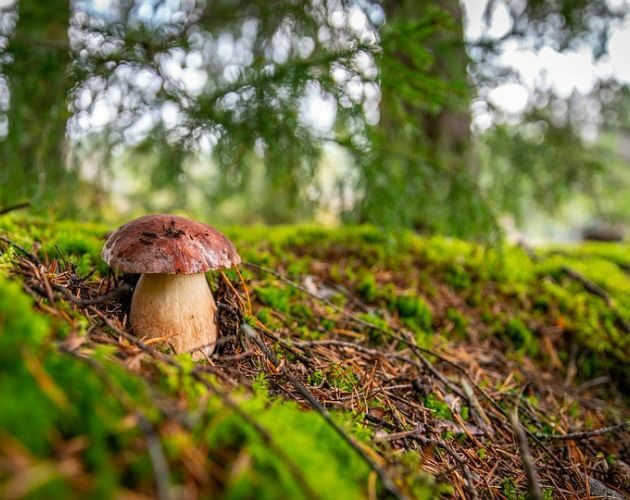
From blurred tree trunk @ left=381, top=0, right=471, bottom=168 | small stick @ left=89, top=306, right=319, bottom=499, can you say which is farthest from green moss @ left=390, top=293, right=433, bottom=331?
blurred tree trunk @ left=381, top=0, right=471, bottom=168

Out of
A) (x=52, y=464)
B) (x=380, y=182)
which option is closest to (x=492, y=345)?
(x=380, y=182)

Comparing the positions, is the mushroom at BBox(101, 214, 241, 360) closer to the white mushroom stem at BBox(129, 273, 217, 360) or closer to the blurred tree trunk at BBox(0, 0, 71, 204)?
the white mushroom stem at BBox(129, 273, 217, 360)

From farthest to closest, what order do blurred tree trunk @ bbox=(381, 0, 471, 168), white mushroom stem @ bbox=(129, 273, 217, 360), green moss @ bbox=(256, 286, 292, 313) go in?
blurred tree trunk @ bbox=(381, 0, 471, 168)
green moss @ bbox=(256, 286, 292, 313)
white mushroom stem @ bbox=(129, 273, 217, 360)

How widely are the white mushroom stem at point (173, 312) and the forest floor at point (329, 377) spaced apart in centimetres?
8

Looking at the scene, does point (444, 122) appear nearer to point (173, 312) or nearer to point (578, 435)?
point (578, 435)

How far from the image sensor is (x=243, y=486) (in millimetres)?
680

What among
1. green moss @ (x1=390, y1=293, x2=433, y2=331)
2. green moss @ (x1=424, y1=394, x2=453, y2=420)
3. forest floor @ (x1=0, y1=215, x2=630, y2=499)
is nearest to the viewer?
forest floor @ (x1=0, y1=215, x2=630, y2=499)

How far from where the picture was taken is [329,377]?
5.32ft

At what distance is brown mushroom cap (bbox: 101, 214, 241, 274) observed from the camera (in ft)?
4.50

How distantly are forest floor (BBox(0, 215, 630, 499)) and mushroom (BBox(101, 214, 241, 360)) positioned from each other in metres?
0.09

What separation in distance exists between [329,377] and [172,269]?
0.77m

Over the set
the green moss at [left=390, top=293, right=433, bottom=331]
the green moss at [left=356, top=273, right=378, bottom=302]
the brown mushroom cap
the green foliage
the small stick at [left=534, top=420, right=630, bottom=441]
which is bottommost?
the small stick at [left=534, top=420, right=630, bottom=441]

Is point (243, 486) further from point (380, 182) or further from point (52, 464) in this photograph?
point (380, 182)

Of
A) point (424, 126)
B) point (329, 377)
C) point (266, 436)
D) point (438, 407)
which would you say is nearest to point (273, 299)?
point (329, 377)
